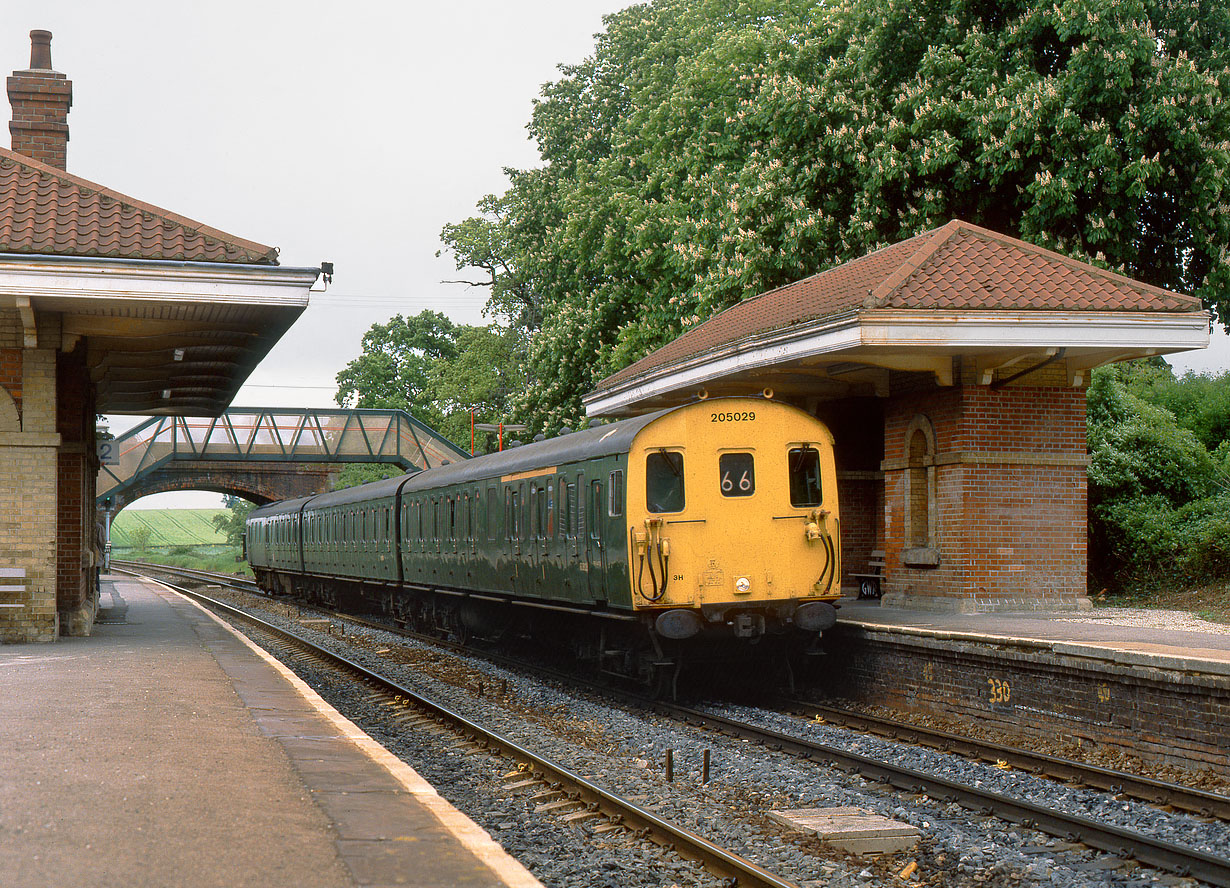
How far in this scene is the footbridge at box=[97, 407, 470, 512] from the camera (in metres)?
45.2

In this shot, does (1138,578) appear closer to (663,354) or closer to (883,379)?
(883,379)

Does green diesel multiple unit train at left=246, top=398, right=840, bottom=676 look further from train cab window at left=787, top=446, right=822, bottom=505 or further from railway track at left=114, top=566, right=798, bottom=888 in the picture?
railway track at left=114, top=566, right=798, bottom=888

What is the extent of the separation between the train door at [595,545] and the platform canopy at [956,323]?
285 centimetres

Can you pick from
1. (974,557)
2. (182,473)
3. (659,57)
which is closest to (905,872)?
(974,557)

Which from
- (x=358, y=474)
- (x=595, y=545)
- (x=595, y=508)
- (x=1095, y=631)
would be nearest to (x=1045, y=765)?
(x=1095, y=631)

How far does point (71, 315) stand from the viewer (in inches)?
587

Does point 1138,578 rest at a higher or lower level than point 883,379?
lower

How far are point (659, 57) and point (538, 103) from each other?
6.69 metres

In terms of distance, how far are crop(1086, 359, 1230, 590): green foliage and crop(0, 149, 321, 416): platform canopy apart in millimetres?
12430

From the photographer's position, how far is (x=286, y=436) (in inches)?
1873

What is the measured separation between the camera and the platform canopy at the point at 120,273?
13.3 m

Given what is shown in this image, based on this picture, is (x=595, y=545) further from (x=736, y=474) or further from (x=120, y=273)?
(x=120, y=273)

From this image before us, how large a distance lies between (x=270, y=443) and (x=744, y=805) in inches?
1653

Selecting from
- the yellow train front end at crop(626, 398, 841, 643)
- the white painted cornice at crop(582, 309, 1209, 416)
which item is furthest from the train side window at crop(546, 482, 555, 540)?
the white painted cornice at crop(582, 309, 1209, 416)
